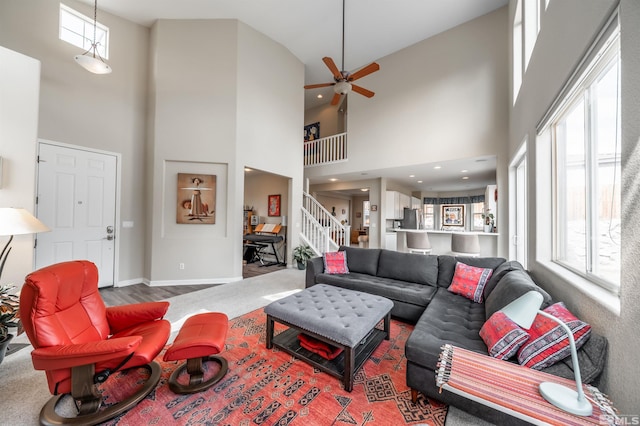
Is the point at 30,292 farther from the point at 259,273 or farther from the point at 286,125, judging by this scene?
the point at 286,125

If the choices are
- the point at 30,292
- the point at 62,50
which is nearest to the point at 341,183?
the point at 62,50

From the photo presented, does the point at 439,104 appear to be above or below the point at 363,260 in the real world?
above

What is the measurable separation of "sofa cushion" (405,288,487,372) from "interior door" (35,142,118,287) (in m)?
5.01

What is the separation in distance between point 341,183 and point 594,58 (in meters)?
6.99

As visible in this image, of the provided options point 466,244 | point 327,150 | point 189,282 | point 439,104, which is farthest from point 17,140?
point 466,244

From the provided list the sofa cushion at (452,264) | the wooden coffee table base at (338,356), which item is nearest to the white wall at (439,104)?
the sofa cushion at (452,264)

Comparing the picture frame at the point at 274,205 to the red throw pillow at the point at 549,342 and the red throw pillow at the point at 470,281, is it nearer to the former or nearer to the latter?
the red throw pillow at the point at 470,281

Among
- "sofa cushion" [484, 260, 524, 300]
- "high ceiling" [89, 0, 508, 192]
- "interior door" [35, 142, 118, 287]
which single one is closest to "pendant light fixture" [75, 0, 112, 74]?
"high ceiling" [89, 0, 508, 192]

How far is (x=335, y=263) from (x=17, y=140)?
4.19m

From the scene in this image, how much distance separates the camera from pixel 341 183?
8406 mm

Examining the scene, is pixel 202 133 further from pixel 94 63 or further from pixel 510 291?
pixel 510 291

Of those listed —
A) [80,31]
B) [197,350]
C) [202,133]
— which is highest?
[80,31]

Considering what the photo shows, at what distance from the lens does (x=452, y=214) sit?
1093 cm

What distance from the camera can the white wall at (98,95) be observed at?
350 centimetres
